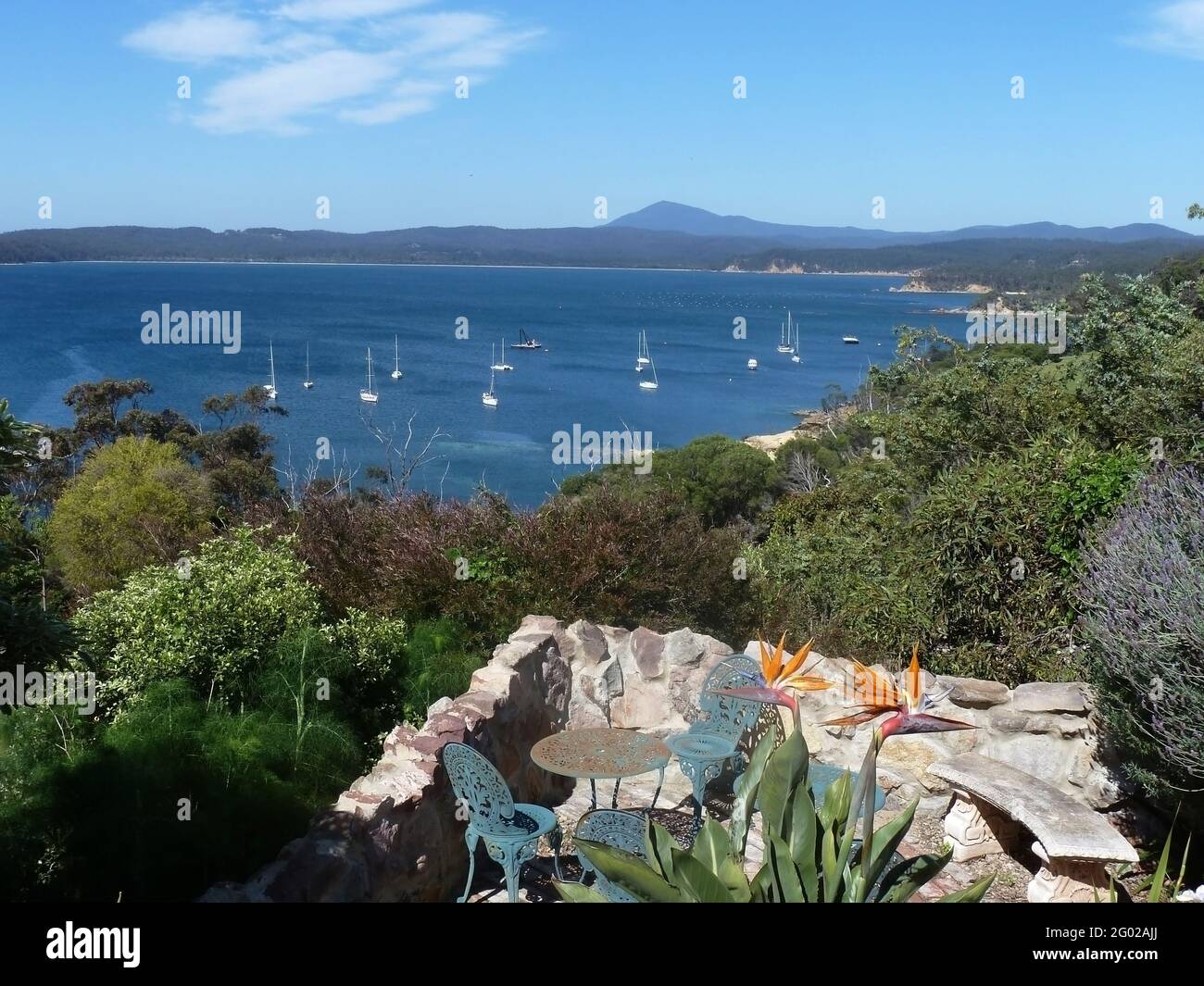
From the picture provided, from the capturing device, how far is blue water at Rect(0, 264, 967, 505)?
60.8 m

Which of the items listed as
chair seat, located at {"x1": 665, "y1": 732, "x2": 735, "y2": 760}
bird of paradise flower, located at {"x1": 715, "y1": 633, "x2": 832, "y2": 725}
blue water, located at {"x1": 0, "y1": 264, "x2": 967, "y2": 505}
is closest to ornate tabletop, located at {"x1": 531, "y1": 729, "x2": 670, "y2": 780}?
chair seat, located at {"x1": 665, "y1": 732, "x2": 735, "y2": 760}

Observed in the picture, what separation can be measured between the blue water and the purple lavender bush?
20140 mm

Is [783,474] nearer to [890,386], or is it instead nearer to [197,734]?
[890,386]

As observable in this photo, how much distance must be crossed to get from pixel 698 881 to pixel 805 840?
405mm

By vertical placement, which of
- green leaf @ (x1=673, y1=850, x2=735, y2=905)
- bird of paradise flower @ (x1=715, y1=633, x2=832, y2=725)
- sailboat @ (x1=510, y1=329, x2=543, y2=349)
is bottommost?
green leaf @ (x1=673, y1=850, x2=735, y2=905)

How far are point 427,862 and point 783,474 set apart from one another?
30161 mm

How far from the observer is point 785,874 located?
3.49 metres

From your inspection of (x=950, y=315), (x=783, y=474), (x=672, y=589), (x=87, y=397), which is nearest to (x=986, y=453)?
(x=672, y=589)

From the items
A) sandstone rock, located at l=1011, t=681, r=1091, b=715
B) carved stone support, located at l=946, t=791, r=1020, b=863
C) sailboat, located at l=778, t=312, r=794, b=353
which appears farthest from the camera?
sailboat, located at l=778, t=312, r=794, b=353

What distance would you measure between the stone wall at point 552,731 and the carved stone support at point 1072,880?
0.90 metres

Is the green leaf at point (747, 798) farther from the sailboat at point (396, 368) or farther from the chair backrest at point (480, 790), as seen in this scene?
the sailboat at point (396, 368)

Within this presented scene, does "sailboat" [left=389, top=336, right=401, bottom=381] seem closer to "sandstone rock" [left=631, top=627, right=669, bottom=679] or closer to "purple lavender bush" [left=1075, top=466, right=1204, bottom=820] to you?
"sandstone rock" [left=631, top=627, right=669, bottom=679]

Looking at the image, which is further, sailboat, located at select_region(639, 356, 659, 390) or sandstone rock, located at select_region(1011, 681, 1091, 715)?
sailboat, located at select_region(639, 356, 659, 390)

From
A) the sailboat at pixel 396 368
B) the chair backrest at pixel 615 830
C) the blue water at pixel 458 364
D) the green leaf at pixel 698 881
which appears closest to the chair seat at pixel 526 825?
the chair backrest at pixel 615 830
